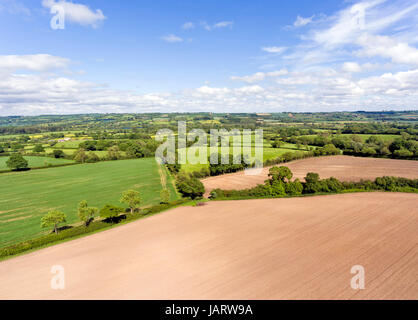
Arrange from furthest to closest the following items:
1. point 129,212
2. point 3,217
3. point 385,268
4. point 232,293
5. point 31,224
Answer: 1. point 129,212
2. point 3,217
3. point 31,224
4. point 385,268
5. point 232,293

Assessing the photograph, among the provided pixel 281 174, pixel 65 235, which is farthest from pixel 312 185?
pixel 65 235

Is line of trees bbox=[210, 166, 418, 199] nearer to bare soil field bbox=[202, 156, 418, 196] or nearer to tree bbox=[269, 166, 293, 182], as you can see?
tree bbox=[269, 166, 293, 182]

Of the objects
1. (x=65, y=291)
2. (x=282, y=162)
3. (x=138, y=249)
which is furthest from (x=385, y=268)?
(x=282, y=162)

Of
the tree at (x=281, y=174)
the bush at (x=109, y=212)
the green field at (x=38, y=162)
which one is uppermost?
the tree at (x=281, y=174)

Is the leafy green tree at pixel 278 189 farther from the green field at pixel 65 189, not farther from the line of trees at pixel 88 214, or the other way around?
the line of trees at pixel 88 214

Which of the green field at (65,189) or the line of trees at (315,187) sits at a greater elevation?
the line of trees at (315,187)

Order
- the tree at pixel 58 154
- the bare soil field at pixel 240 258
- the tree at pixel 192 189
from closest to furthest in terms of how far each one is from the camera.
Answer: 1. the bare soil field at pixel 240 258
2. the tree at pixel 192 189
3. the tree at pixel 58 154

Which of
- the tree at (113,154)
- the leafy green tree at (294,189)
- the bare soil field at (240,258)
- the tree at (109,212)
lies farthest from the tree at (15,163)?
the leafy green tree at (294,189)

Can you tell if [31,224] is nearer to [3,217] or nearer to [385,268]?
[3,217]
